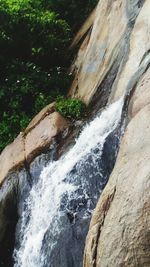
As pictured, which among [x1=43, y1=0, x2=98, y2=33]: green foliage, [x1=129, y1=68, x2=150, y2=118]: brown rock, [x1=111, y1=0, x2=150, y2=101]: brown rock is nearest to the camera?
[x1=129, y1=68, x2=150, y2=118]: brown rock

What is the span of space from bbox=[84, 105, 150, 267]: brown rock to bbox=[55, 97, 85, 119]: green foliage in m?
4.08

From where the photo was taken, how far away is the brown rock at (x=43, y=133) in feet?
34.7

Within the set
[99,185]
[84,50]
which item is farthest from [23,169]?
[84,50]

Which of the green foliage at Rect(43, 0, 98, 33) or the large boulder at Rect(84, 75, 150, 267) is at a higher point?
the large boulder at Rect(84, 75, 150, 267)

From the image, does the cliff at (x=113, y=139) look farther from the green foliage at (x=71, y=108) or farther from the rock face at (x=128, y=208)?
the green foliage at (x=71, y=108)

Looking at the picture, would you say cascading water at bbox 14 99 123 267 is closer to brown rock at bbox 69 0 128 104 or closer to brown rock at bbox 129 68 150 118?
brown rock at bbox 129 68 150 118

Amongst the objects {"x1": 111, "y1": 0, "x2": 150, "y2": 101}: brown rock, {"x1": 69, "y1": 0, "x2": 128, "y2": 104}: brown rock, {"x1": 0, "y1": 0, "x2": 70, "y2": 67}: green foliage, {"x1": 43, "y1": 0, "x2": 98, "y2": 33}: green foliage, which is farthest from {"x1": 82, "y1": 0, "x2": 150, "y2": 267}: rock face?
{"x1": 43, "y1": 0, "x2": 98, "y2": 33}: green foliage

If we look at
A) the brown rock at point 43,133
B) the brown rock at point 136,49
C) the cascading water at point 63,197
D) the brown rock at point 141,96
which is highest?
the brown rock at point 141,96

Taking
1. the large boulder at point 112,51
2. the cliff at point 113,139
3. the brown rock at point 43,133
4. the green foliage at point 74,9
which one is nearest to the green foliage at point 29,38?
the cliff at point 113,139

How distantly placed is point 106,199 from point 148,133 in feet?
3.17

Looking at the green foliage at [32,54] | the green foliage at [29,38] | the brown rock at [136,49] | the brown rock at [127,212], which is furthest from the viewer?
the green foliage at [29,38]

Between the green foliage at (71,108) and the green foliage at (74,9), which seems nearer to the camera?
the green foliage at (71,108)

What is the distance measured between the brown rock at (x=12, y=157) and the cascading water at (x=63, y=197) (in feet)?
2.50

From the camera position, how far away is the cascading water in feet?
28.6
